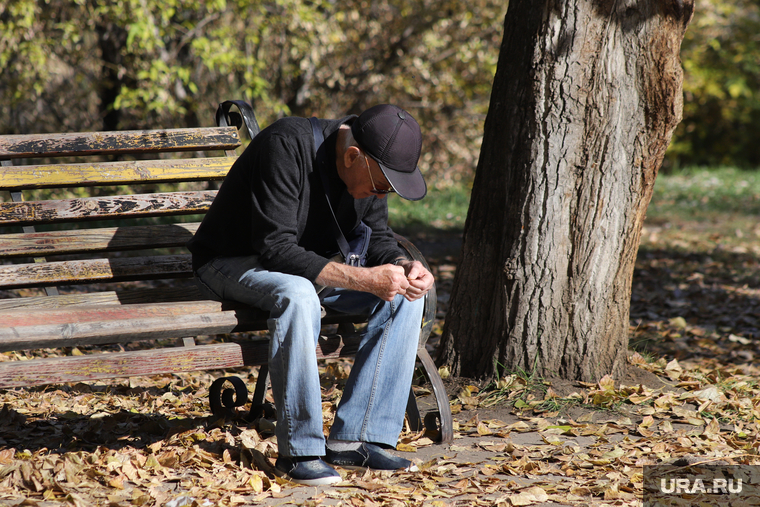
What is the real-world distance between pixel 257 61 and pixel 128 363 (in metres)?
6.20

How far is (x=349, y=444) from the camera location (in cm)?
281

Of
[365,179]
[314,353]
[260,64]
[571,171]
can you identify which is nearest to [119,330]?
[314,353]

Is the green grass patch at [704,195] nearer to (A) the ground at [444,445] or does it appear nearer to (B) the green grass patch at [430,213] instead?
(B) the green grass patch at [430,213]

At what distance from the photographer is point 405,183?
274cm

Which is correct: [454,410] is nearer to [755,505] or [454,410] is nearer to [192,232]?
Result: [755,505]

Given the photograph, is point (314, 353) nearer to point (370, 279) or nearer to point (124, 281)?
point (370, 279)

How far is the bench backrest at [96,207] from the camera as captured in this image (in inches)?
130

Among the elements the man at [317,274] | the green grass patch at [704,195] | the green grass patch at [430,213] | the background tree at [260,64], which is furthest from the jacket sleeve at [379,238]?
the green grass patch at [704,195]

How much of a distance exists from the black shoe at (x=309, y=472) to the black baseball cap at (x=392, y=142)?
1.05 meters

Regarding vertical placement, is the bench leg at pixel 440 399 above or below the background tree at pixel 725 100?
below

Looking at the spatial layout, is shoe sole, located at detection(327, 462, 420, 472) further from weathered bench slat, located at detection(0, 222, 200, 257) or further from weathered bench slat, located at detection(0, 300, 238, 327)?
weathered bench slat, located at detection(0, 222, 200, 257)

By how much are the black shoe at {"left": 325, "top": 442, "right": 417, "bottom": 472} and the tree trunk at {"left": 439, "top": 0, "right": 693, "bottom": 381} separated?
922 mm

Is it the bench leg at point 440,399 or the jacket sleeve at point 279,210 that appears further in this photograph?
the bench leg at point 440,399

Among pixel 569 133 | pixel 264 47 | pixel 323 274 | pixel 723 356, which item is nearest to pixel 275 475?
pixel 323 274
